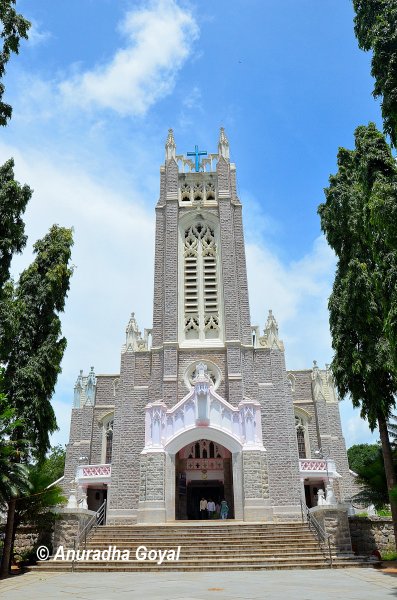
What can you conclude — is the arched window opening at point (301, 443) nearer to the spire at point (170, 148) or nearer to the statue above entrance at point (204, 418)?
the statue above entrance at point (204, 418)

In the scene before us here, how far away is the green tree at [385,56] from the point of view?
36.6 ft

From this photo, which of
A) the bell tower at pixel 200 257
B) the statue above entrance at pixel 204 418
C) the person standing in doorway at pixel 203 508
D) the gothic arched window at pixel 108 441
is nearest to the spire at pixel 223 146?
the bell tower at pixel 200 257

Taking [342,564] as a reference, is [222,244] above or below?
above

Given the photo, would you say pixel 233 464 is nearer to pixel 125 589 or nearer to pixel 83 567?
pixel 83 567

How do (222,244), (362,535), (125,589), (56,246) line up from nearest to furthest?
(125,589)
(362,535)
(56,246)
(222,244)

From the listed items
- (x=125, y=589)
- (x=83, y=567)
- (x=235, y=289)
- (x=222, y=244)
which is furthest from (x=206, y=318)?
(x=125, y=589)

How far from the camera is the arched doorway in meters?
22.1

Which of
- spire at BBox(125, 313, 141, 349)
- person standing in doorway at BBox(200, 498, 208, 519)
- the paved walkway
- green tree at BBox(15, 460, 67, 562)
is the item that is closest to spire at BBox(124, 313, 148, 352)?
spire at BBox(125, 313, 141, 349)

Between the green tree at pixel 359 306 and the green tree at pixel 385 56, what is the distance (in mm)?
1775

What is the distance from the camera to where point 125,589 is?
9250mm

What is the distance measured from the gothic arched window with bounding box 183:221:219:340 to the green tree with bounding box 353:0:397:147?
1523cm

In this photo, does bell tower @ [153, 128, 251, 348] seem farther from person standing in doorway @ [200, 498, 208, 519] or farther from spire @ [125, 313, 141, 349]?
person standing in doorway @ [200, 498, 208, 519]

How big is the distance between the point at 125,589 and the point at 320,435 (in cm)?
2037

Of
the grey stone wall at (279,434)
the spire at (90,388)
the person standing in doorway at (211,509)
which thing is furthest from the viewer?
the spire at (90,388)
